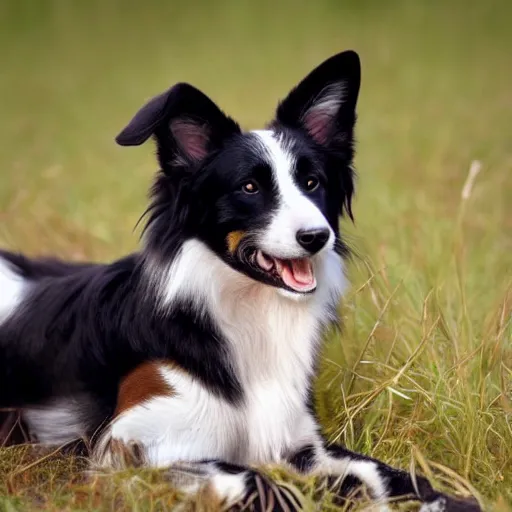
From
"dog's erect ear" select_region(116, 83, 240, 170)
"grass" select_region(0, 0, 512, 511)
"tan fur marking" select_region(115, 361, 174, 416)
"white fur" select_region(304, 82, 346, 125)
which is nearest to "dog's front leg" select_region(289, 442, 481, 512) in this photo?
"grass" select_region(0, 0, 512, 511)

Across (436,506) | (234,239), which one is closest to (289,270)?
(234,239)

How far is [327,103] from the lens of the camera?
13.5ft

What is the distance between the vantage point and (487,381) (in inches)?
171

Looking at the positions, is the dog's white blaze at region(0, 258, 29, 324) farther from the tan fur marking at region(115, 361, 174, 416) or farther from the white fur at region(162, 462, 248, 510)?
the white fur at region(162, 462, 248, 510)

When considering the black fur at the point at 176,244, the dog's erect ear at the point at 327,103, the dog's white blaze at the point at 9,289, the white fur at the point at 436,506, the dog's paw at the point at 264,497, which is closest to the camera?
the dog's paw at the point at 264,497

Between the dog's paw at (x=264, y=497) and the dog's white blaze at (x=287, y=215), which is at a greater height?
the dog's white blaze at (x=287, y=215)

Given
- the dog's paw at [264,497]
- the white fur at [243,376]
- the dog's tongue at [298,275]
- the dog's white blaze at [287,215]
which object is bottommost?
the dog's paw at [264,497]

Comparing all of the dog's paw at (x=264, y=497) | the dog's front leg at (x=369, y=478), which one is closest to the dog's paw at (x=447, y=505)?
the dog's front leg at (x=369, y=478)

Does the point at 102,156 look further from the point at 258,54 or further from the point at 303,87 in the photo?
the point at 303,87

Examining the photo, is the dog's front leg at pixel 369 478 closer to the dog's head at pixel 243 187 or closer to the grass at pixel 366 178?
the grass at pixel 366 178

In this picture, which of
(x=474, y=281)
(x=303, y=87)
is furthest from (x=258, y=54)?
(x=303, y=87)

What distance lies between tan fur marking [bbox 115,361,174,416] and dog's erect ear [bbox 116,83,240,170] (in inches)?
33.0

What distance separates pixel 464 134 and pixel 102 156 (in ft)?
13.9

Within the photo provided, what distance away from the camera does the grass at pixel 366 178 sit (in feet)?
13.4
